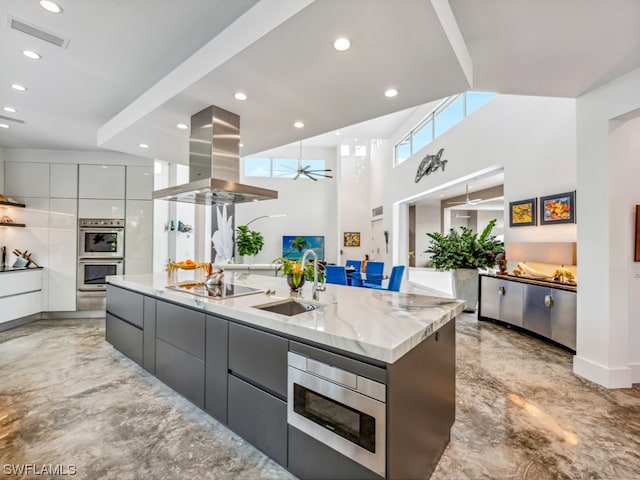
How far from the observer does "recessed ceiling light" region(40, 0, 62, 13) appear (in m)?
1.91

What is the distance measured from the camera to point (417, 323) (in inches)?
62.3

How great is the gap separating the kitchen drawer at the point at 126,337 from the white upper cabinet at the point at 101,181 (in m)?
2.53

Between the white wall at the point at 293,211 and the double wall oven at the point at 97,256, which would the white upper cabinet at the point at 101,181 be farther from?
the white wall at the point at 293,211

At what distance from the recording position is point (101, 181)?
5094 mm

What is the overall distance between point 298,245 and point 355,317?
29.1 ft

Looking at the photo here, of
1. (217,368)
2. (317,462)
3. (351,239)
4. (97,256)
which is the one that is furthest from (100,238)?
(351,239)

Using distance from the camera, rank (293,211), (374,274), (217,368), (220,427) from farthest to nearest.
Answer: (293,211) → (374,274) → (220,427) → (217,368)

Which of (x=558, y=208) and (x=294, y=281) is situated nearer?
(x=294, y=281)

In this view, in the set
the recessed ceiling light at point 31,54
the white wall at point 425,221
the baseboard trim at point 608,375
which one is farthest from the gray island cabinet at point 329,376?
the white wall at point 425,221

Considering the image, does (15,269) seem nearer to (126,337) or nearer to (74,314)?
(74,314)

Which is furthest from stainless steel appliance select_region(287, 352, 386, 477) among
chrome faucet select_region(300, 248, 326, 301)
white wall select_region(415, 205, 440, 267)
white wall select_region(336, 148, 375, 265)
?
white wall select_region(415, 205, 440, 267)

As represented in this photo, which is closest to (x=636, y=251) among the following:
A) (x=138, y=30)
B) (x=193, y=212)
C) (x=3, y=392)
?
(x=138, y=30)

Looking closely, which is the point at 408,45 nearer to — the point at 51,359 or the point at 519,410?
the point at 519,410

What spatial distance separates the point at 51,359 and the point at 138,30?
11.3 feet
